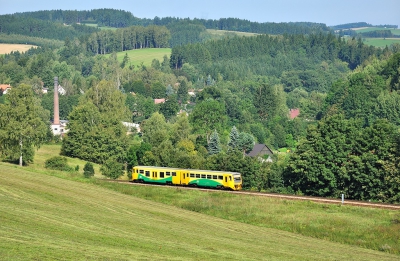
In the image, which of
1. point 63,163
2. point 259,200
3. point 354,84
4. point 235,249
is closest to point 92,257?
point 235,249

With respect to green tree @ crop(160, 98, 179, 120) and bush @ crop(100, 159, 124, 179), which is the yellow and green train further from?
green tree @ crop(160, 98, 179, 120)

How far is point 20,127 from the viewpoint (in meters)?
91.5

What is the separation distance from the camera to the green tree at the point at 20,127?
9150cm

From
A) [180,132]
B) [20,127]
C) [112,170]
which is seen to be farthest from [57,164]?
[180,132]

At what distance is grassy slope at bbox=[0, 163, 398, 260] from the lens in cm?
3422

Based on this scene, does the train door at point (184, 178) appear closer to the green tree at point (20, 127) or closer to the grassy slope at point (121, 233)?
the grassy slope at point (121, 233)

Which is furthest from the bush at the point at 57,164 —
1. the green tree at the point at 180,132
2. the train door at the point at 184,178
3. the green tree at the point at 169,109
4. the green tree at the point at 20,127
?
the green tree at the point at 169,109

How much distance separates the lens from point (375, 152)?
75125mm

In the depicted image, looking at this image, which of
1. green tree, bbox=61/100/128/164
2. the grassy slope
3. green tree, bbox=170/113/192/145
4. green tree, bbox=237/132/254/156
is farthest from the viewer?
green tree, bbox=237/132/254/156

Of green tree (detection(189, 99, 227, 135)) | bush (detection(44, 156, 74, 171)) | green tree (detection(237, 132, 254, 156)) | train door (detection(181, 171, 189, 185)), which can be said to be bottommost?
green tree (detection(237, 132, 254, 156))

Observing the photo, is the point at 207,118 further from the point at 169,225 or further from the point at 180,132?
the point at 169,225

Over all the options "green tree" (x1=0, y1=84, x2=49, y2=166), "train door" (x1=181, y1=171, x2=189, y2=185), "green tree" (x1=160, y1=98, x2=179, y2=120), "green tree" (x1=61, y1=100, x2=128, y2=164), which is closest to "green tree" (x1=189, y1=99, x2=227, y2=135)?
"green tree" (x1=61, y1=100, x2=128, y2=164)

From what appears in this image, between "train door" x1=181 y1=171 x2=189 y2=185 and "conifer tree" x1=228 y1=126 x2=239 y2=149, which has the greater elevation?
"train door" x1=181 y1=171 x2=189 y2=185

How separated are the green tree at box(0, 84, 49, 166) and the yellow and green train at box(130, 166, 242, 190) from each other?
21.7 m
